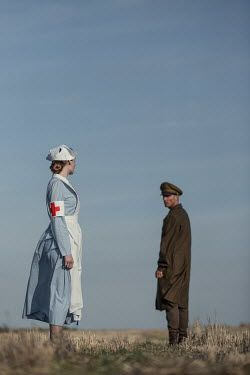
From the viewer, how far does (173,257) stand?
1342 centimetres

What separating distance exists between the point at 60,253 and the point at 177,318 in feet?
7.92

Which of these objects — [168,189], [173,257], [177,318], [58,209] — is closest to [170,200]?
[168,189]

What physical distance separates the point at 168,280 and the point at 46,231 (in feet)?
7.20

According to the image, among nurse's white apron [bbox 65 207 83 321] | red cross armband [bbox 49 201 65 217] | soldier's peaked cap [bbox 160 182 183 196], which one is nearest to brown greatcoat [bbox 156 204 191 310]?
soldier's peaked cap [bbox 160 182 183 196]

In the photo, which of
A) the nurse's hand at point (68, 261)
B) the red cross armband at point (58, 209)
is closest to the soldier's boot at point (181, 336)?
the nurse's hand at point (68, 261)

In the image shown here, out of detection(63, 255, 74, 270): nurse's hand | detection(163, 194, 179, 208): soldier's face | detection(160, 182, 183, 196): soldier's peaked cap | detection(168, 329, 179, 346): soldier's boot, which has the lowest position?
detection(168, 329, 179, 346): soldier's boot

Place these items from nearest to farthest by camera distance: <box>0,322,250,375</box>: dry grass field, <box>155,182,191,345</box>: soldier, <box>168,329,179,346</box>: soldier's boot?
<box>0,322,250,375</box>: dry grass field, <box>168,329,179,346</box>: soldier's boot, <box>155,182,191,345</box>: soldier

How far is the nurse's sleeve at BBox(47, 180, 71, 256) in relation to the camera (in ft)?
38.8

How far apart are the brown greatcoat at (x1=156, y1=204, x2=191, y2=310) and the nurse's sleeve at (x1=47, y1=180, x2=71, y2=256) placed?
2069 millimetres

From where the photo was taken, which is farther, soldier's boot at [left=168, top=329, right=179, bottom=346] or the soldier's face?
the soldier's face

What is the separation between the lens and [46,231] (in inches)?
481

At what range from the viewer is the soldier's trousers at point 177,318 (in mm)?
13320

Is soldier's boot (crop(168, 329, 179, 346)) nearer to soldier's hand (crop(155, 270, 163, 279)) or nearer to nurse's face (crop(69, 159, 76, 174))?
soldier's hand (crop(155, 270, 163, 279))

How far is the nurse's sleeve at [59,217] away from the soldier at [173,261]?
6.68ft
